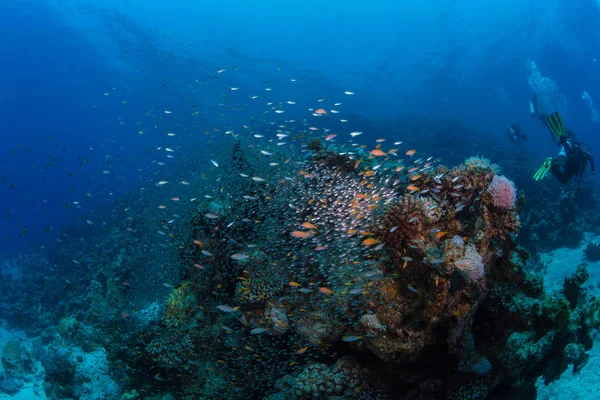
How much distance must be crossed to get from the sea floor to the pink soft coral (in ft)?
14.9

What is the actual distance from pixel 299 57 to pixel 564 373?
73.6m

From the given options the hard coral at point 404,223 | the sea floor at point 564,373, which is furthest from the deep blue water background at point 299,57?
the hard coral at point 404,223

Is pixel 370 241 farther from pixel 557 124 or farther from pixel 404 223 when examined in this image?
pixel 557 124

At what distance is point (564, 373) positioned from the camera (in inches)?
304

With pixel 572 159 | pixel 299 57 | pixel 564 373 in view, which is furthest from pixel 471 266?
pixel 299 57

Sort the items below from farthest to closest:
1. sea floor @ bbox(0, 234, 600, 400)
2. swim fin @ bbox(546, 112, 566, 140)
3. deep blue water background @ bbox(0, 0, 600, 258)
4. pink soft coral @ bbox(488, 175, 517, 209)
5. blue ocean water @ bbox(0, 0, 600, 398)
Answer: deep blue water background @ bbox(0, 0, 600, 258)
blue ocean water @ bbox(0, 0, 600, 398)
swim fin @ bbox(546, 112, 566, 140)
sea floor @ bbox(0, 234, 600, 400)
pink soft coral @ bbox(488, 175, 517, 209)

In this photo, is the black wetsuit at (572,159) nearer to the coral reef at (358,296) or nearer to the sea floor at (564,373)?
the sea floor at (564,373)

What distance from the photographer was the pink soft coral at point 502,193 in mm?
5367

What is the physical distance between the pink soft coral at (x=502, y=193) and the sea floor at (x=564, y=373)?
455 centimetres

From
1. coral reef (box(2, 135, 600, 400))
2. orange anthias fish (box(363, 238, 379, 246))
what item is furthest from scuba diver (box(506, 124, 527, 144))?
orange anthias fish (box(363, 238, 379, 246))

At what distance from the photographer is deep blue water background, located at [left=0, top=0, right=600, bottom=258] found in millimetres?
58094

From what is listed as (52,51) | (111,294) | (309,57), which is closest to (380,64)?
(309,57)

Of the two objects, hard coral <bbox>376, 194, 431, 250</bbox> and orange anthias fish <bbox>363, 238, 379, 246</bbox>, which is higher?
hard coral <bbox>376, 194, 431, 250</bbox>

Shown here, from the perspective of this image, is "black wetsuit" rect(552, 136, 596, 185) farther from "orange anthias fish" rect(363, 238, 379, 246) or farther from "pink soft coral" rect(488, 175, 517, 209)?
"orange anthias fish" rect(363, 238, 379, 246)
